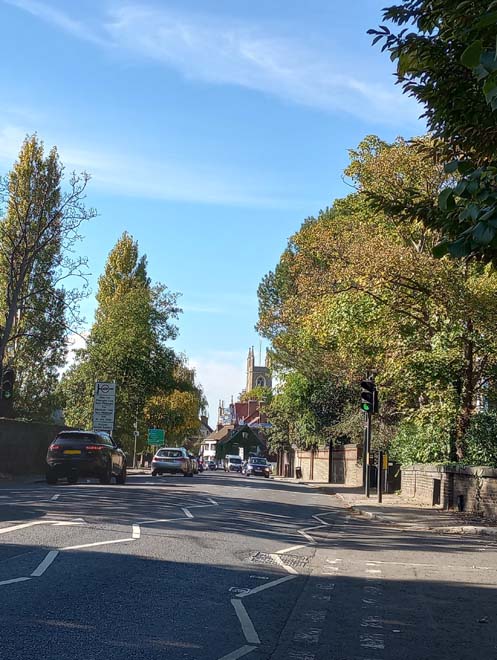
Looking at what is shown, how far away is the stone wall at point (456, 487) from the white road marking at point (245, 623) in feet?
40.3

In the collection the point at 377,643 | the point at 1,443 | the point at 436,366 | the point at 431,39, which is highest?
the point at 431,39

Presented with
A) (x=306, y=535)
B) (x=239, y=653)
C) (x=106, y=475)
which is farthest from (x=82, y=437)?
(x=239, y=653)

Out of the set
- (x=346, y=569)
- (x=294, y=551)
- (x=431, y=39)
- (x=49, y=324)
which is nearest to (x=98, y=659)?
(x=346, y=569)

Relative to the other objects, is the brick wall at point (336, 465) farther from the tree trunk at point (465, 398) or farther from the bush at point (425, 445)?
the tree trunk at point (465, 398)

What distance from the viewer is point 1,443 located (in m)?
26.8

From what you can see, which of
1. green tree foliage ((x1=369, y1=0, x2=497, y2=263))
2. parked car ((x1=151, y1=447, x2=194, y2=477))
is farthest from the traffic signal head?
green tree foliage ((x1=369, y1=0, x2=497, y2=263))

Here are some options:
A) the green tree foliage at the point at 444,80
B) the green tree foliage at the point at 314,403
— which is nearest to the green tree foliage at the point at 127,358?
the green tree foliage at the point at 314,403

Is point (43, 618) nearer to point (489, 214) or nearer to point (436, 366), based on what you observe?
point (489, 214)

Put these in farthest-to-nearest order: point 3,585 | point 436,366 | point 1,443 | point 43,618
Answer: point 1,443
point 436,366
point 3,585
point 43,618

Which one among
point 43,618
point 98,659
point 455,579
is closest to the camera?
point 98,659

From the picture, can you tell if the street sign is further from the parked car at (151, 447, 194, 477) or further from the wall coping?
the wall coping

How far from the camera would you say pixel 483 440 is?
2117cm

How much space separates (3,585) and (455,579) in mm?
5539

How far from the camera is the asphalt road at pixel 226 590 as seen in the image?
609cm
